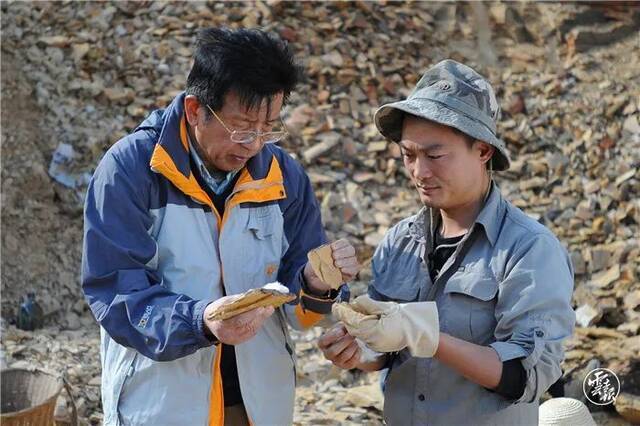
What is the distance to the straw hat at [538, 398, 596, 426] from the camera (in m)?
4.38

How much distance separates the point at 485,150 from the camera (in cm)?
303

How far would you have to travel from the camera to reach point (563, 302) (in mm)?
2844

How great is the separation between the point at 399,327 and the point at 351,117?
6.89m

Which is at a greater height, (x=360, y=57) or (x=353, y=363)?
(x=360, y=57)

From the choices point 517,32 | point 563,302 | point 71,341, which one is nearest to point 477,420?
point 563,302

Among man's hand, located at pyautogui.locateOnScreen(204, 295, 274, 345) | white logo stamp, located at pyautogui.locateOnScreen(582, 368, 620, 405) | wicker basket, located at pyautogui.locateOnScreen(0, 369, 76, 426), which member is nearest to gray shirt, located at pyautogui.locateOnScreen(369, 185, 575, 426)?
man's hand, located at pyautogui.locateOnScreen(204, 295, 274, 345)

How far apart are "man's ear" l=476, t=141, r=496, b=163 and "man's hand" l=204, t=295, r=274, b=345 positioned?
89 cm

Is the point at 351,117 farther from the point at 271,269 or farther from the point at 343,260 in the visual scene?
the point at 343,260

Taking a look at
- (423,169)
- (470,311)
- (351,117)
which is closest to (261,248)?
(423,169)

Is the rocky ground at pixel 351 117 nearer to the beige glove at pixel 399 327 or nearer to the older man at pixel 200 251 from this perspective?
the older man at pixel 200 251

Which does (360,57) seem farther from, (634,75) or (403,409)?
(403,409)

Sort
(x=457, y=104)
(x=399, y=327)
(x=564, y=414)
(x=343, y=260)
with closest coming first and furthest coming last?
(x=399, y=327) → (x=457, y=104) → (x=343, y=260) → (x=564, y=414)

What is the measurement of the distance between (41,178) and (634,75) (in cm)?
671

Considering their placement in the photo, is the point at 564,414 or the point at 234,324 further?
the point at 564,414
